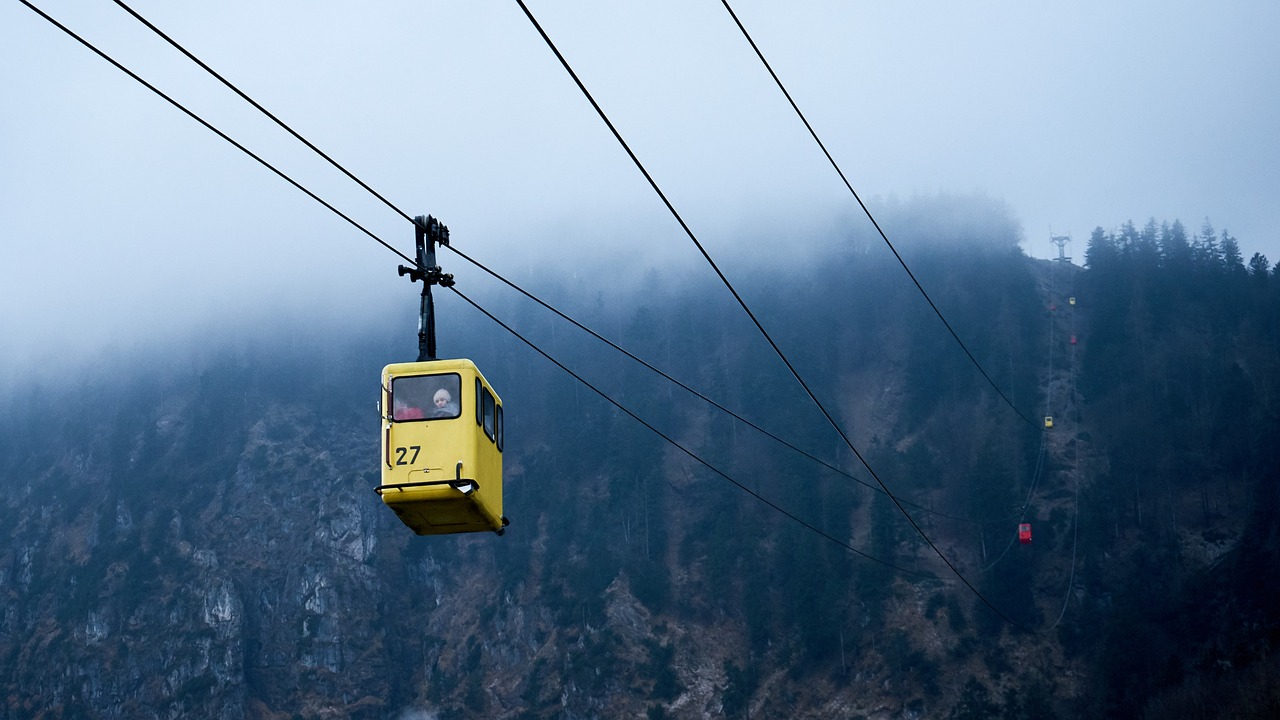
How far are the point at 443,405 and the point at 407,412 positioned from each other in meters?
0.67

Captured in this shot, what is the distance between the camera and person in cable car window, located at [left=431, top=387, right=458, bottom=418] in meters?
21.0

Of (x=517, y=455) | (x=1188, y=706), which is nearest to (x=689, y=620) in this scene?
(x=517, y=455)

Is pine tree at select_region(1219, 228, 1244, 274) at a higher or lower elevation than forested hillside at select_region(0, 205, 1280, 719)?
higher

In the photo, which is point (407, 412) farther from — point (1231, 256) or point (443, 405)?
point (1231, 256)

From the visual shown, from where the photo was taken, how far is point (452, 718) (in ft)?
485

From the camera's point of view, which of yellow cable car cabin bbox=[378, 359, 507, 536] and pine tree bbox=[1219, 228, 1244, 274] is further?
pine tree bbox=[1219, 228, 1244, 274]

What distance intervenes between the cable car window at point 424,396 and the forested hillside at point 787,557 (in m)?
97.1

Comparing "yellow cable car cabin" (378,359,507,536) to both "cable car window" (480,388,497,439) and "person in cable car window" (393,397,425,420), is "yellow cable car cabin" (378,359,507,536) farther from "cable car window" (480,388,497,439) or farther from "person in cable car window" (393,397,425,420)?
"cable car window" (480,388,497,439)

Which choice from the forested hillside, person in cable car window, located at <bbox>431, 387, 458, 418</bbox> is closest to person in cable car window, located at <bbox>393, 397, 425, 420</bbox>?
person in cable car window, located at <bbox>431, 387, 458, 418</bbox>

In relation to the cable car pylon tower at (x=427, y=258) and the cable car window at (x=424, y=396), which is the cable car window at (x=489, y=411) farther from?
the cable car pylon tower at (x=427, y=258)

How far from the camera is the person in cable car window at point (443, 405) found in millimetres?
21016

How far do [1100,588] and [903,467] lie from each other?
32369 millimetres

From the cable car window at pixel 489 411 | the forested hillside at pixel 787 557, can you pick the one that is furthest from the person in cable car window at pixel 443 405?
the forested hillside at pixel 787 557

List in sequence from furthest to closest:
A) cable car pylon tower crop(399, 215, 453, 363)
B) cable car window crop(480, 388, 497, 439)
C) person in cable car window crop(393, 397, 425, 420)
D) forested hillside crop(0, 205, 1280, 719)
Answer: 1. forested hillside crop(0, 205, 1280, 719)
2. cable car window crop(480, 388, 497, 439)
3. person in cable car window crop(393, 397, 425, 420)
4. cable car pylon tower crop(399, 215, 453, 363)
